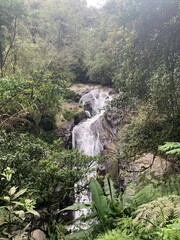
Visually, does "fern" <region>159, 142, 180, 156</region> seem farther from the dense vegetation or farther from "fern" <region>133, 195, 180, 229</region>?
"fern" <region>133, 195, 180, 229</region>

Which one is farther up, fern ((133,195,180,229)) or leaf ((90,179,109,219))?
fern ((133,195,180,229))

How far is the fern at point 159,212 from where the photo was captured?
8.41 feet

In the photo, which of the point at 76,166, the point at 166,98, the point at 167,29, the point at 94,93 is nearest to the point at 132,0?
the point at 167,29

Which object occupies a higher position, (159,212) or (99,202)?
(159,212)

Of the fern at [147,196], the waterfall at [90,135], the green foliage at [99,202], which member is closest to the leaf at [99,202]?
the green foliage at [99,202]

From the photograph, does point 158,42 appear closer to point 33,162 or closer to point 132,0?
point 132,0

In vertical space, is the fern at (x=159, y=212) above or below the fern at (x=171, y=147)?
below

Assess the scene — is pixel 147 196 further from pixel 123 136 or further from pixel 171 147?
pixel 123 136

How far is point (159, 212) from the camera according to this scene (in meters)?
2.66

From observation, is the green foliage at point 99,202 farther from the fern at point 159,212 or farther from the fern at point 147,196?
the fern at point 159,212

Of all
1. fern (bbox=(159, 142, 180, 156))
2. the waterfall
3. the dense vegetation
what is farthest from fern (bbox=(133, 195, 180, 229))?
the waterfall

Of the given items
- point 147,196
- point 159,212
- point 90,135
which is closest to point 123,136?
point 147,196

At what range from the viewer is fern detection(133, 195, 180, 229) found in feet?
8.41

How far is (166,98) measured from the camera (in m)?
6.30
